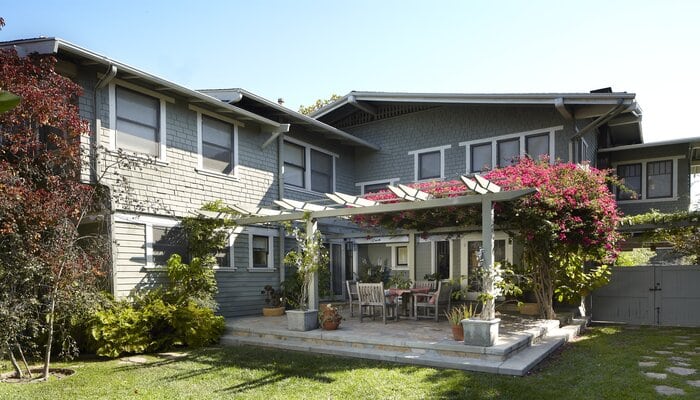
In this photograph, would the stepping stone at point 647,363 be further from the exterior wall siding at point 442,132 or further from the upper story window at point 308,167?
the upper story window at point 308,167

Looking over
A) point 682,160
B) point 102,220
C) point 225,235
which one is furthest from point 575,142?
point 102,220

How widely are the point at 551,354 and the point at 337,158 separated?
882 cm

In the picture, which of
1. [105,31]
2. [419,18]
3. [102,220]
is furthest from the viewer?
[419,18]

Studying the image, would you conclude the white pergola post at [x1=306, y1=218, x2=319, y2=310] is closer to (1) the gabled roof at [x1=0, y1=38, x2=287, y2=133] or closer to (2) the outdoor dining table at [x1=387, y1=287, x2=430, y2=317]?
(2) the outdoor dining table at [x1=387, y1=287, x2=430, y2=317]

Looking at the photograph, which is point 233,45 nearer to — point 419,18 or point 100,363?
point 419,18

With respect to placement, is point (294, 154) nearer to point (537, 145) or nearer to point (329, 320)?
point (329, 320)

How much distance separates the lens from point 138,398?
552 centimetres

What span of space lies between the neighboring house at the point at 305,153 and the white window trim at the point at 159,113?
23 millimetres

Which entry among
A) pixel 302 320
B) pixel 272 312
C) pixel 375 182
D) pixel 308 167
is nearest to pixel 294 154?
pixel 308 167

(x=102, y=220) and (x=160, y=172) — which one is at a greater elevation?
(x=160, y=172)

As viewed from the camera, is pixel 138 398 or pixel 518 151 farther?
pixel 518 151

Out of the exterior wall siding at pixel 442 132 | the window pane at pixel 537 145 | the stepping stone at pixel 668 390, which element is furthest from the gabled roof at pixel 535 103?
the stepping stone at pixel 668 390

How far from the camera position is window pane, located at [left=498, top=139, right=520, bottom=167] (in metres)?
12.5

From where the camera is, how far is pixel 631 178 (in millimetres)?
14703
